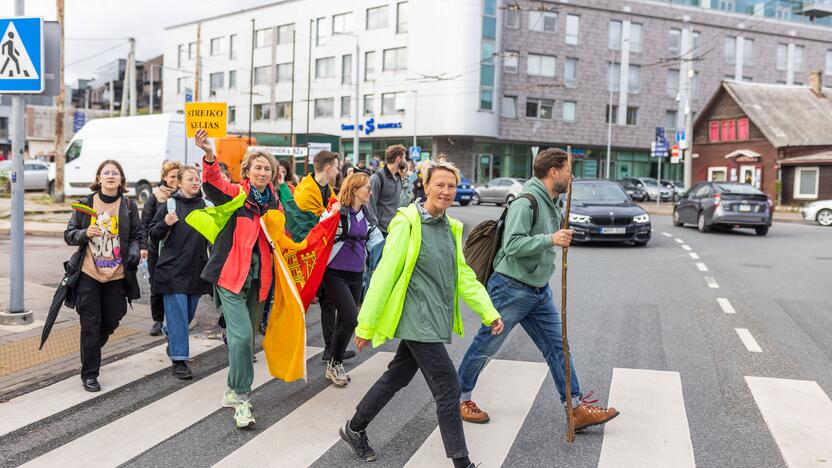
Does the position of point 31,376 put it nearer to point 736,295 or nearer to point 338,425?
point 338,425

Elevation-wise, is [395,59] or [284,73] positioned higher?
[395,59]

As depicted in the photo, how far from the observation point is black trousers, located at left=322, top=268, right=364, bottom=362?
5609mm

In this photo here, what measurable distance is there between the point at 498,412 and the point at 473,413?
0.91 ft

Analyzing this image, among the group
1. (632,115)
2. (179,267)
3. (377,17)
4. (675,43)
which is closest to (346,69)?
(377,17)

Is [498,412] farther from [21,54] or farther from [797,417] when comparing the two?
[21,54]

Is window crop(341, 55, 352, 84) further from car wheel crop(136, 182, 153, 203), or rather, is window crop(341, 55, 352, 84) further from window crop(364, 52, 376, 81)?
car wheel crop(136, 182, 153, 203)

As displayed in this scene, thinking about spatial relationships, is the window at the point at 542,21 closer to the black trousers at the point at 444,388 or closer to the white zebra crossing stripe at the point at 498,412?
the white zebra crossing stripe at the point at 498,412

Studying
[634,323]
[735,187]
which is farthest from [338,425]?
[735,187]

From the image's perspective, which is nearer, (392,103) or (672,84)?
(392,103)

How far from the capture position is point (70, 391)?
17.4 ft

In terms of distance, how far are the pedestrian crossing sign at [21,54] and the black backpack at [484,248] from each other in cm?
472

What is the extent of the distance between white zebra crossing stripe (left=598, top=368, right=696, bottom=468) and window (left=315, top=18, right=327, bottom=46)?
53.1 metres

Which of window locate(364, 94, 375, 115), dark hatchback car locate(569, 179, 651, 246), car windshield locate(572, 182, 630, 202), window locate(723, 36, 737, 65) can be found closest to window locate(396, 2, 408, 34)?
window locate(364, 94, 375, 115)

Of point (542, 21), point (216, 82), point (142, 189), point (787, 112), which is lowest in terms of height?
point (142, 189)
